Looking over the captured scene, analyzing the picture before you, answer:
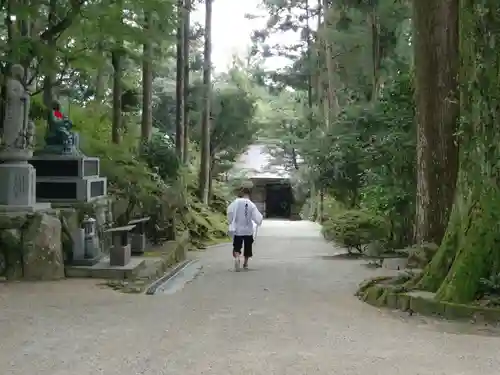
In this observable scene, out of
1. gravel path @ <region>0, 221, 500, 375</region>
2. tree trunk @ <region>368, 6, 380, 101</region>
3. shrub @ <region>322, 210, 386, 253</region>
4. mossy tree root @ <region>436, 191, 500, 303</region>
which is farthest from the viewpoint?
tree trunk @ <region>368, 6, 380, 101</region>

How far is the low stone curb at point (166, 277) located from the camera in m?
8.88

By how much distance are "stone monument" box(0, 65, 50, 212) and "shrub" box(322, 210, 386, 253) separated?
7.12 m

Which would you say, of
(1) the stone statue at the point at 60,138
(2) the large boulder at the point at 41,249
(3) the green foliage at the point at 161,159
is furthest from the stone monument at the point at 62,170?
(3) the green foliage at the point at 161,159

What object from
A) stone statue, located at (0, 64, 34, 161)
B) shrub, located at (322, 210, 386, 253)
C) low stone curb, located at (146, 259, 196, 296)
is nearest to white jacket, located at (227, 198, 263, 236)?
low stone curb, located at (146, 259, 196, 296)

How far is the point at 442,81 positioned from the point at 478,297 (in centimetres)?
395

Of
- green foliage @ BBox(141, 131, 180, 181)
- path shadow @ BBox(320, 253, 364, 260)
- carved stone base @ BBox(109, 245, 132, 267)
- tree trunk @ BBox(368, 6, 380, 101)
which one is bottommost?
path shadow @ BBox(320, 253, 364, 260)

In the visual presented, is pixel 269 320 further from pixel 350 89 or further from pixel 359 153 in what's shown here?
pixel 350 89

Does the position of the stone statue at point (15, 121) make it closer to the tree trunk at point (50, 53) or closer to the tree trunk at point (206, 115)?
the tree trunk at point (50, 53)

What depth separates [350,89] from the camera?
80.6ft

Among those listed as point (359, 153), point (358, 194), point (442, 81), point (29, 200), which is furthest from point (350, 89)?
point (29, 200)

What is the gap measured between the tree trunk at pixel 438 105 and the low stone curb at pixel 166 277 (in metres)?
4.13

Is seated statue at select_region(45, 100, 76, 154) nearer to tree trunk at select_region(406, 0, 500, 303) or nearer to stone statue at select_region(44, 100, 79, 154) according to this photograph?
stone statue at select_region(44, 100, 79, 154)

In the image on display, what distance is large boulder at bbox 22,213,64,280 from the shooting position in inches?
374

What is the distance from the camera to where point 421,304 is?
7.07 m
